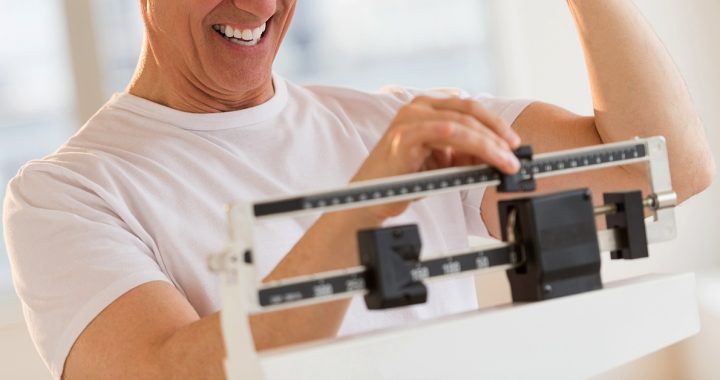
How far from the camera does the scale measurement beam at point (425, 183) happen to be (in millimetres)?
1199

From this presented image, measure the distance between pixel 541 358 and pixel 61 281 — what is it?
733 mm

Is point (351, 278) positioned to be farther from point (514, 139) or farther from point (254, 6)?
point (254, 6)

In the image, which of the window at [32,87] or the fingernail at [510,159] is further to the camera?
the window at [32,87]

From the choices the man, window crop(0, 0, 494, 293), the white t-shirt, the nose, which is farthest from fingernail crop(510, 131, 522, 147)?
window crop(0, 0, 494, 293)

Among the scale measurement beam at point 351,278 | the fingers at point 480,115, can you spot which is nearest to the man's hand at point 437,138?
the fingers at point 480,115

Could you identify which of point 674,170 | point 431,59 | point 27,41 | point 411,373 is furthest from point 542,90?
point 411,373

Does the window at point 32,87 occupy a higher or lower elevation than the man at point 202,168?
higher

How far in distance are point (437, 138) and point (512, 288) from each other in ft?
0.73

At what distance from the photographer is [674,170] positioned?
6.00 feet

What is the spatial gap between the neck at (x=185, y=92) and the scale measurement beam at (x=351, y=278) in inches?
30.3

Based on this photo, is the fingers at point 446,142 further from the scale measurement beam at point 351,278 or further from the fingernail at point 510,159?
the scale measurement beam at point 351,278

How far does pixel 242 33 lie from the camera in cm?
189

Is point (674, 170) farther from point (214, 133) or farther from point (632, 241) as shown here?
point (214, 133)

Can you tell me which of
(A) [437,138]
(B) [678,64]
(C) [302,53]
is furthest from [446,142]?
(B) [678,64]
